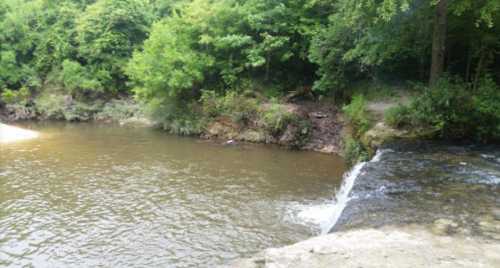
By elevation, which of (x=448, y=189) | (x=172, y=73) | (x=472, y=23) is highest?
(x=472, y=23)

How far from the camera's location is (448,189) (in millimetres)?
7254

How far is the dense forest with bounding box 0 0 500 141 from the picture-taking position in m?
11.0

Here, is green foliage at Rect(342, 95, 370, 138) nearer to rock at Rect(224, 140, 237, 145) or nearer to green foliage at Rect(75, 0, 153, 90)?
rock at Rect(224, 140, 237, 145)

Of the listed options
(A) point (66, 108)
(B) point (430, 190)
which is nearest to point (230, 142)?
(B) point (430, 190)

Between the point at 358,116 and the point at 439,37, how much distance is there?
3.85 m

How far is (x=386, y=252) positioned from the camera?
16.0 ft

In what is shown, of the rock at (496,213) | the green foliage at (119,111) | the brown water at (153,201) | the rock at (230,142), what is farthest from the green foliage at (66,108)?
the rock at (496,213)

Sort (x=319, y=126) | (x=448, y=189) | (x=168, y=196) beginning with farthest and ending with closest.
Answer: (x=319, y=126) → (x=168, y=196) → (x=448, y=189)

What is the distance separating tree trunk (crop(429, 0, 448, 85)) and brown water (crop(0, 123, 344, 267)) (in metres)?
4.32

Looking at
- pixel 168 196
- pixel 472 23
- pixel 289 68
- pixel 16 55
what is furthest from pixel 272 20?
pixel 16 55

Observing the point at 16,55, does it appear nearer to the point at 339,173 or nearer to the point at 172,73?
the point at 172,73

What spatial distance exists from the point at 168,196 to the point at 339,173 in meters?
5.58

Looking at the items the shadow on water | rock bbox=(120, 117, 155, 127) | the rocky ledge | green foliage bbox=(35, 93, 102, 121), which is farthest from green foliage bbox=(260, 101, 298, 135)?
green foliage bbox=(35, 93, 102, 121)

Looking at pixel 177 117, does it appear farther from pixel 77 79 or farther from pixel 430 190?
pixel 430 190
